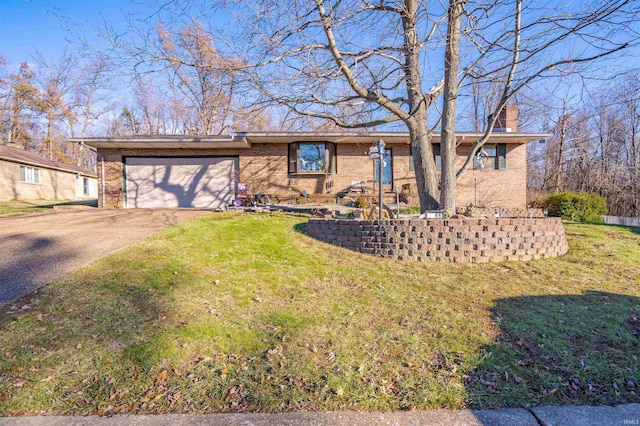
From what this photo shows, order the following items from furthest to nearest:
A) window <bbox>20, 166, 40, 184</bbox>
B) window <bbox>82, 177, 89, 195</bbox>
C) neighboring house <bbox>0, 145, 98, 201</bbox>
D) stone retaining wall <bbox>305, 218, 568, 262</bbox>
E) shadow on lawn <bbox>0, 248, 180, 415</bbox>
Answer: window <bbox>82, 177, 89, 195</bbox>
window <bbox>20, 166, 40, 184</bbox>
neighboring house <bbox>0, 145, 98, 201</bbox>
stone retaining wall <bbox>305, 218, 568, 262</bbox>
shadow on lawn <bbox>0, 248, 180, 415</bbox>

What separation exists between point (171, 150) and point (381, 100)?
374 inches

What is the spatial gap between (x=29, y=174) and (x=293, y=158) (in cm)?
1802

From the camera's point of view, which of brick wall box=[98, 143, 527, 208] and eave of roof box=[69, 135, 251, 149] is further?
brick wall box=[98, 143, 527, 208]

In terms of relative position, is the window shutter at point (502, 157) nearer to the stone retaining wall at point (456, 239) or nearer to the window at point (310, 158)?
the window at point (310, 158)

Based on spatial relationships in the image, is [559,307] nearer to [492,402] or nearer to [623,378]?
[623,378]

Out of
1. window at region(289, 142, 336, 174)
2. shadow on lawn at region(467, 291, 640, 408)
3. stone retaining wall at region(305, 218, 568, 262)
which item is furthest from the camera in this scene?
window at region(289, 142, 336, 174)

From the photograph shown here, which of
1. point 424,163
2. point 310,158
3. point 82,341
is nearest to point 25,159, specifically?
point 310,158

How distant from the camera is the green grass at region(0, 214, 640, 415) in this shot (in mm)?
2133

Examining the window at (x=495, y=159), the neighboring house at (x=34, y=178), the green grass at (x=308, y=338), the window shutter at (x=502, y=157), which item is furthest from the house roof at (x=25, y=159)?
the window shutter at (x=502, y=157)

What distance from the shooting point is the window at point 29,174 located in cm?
1875

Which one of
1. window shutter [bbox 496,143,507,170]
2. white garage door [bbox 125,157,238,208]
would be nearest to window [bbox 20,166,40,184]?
white garage door [bbox 125,157,238,208]

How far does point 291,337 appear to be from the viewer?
281 centimetres

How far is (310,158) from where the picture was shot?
13.0 meters

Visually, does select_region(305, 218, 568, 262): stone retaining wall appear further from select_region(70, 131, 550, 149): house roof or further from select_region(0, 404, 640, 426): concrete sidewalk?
select_region(70, 131, 550, 149): house roof
